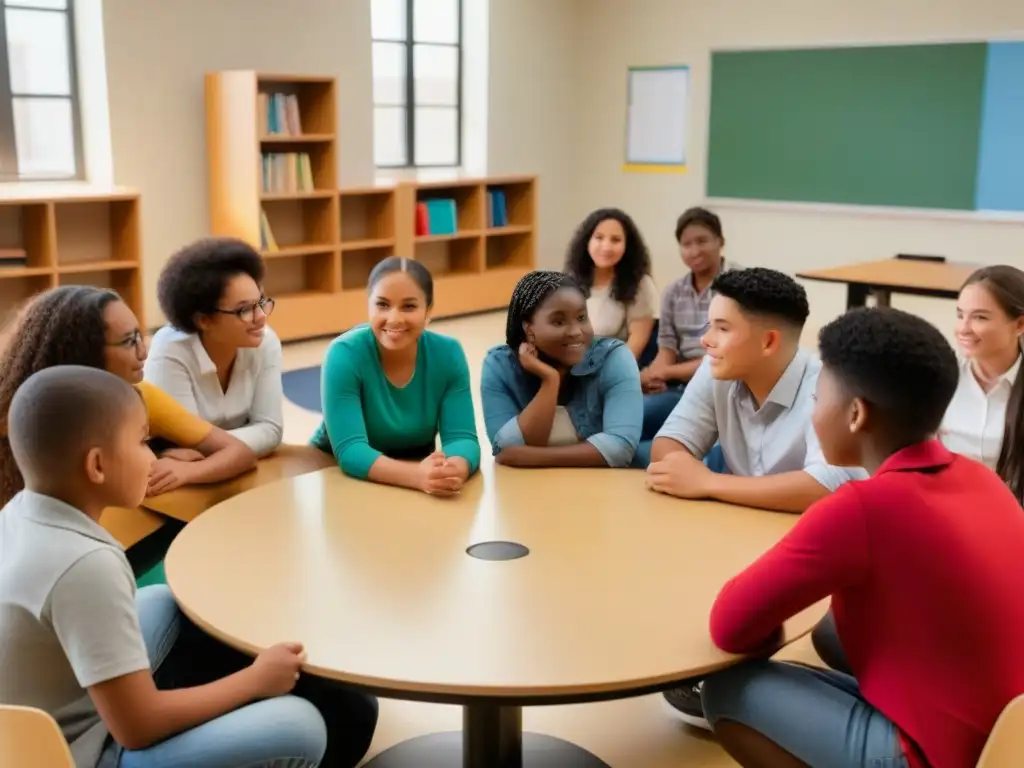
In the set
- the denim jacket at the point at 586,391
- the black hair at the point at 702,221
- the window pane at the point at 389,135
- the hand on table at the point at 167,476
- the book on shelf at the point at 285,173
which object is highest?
the window pane at the point at 389,135

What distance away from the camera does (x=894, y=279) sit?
5.14m

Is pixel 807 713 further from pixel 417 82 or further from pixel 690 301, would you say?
pixel 417 82

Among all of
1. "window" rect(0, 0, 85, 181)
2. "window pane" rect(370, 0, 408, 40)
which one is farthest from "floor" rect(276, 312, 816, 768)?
"window pane" rect(370, 0, 408, 40)

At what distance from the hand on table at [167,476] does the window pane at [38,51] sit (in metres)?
4.65

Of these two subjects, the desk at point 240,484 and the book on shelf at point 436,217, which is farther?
the book on shelf at point 436,217

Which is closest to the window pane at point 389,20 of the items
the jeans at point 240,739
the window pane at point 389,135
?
the window pane at point 389,135

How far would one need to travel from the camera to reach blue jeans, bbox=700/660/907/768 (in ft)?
5.14

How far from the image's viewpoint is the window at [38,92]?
6.20m

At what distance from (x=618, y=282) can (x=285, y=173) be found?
353cm

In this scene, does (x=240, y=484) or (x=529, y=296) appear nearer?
(x=240, y=484)

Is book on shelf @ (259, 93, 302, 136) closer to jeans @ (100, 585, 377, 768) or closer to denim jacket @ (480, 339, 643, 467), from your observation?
denim jacket @ (480, 339, 643, 467)

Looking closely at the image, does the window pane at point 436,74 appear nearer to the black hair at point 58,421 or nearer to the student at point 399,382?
the student at point 399,382

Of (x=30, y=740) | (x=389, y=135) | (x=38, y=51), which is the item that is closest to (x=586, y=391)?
(x=30, y=740)

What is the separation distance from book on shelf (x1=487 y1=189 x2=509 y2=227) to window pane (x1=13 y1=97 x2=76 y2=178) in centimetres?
305
